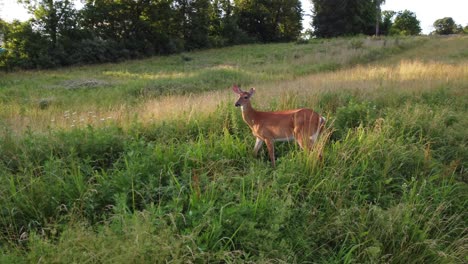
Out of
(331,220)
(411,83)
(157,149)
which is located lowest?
(331,220)

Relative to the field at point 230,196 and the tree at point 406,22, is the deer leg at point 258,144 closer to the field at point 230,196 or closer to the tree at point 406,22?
Result: the field at point 230,196

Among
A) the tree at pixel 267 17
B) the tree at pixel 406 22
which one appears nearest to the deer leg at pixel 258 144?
the tree at pixel 267 17

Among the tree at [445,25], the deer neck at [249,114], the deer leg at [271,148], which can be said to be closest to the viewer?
the deer leg at [271,148]

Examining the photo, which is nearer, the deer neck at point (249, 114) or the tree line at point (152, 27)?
the deer neck at point (249, 114)

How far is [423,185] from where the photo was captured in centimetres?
376

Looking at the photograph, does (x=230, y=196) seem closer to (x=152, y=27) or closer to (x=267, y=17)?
(x=152, y=27)

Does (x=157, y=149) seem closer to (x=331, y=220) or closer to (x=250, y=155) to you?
(x=250, y=155)

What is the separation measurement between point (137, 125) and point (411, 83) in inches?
287

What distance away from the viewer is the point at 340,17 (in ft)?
174

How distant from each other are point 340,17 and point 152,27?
30090mm

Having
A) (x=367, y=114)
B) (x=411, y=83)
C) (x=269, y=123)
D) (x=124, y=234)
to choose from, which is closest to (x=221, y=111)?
(x=269, y=123)

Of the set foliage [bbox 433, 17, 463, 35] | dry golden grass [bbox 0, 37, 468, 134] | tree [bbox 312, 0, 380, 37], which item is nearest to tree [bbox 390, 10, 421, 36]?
foliage [bbox 433, 17, 463, 35]

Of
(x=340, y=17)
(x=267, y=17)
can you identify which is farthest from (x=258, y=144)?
(x=340, y=17)

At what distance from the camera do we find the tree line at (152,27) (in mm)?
29328
